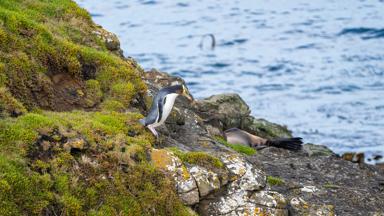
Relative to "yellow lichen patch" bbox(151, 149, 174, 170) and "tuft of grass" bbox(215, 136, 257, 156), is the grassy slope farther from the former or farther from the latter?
"tuft of grass" bbox(215, 136, 257, 156)

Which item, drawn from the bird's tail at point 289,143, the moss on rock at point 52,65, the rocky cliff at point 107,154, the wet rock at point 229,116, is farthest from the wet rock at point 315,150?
the moss on rock at point 52,65

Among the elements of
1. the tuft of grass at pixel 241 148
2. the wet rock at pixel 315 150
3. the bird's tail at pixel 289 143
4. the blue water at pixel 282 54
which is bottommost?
the blue water at pixel 282 54

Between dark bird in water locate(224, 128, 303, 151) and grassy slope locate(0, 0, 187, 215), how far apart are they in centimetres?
459

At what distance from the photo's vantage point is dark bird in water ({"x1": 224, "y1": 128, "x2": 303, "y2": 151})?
22047mm

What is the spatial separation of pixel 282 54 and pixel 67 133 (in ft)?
110

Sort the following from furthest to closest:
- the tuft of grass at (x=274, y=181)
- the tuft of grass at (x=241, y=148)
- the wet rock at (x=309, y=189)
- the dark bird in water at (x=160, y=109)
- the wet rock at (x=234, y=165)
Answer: the tuft of grass at (x=241, y=148) < the wet rock at (x=309, y=189) < the tuft of grass at (x=274, y=181) < the dark bird in water at (x=160, y=109) < the wet rock at (x=234, y=165)

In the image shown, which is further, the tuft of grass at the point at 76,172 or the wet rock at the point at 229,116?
the wet rock at the point at 229,116

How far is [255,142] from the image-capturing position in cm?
2306

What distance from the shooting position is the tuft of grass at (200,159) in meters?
15.4

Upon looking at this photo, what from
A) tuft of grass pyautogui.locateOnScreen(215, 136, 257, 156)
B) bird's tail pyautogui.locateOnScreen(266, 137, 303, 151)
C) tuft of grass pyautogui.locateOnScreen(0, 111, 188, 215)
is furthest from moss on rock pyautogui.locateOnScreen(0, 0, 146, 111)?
bird's tail pyautogui.locateOnScreen(266, 137, 303, 151)

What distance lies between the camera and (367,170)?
20891 mm

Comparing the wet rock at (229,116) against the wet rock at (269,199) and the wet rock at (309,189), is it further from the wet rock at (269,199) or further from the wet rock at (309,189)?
the wet rock at (269,199)

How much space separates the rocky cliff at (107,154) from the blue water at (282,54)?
516 inches

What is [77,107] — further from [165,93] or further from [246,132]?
[246,132]
